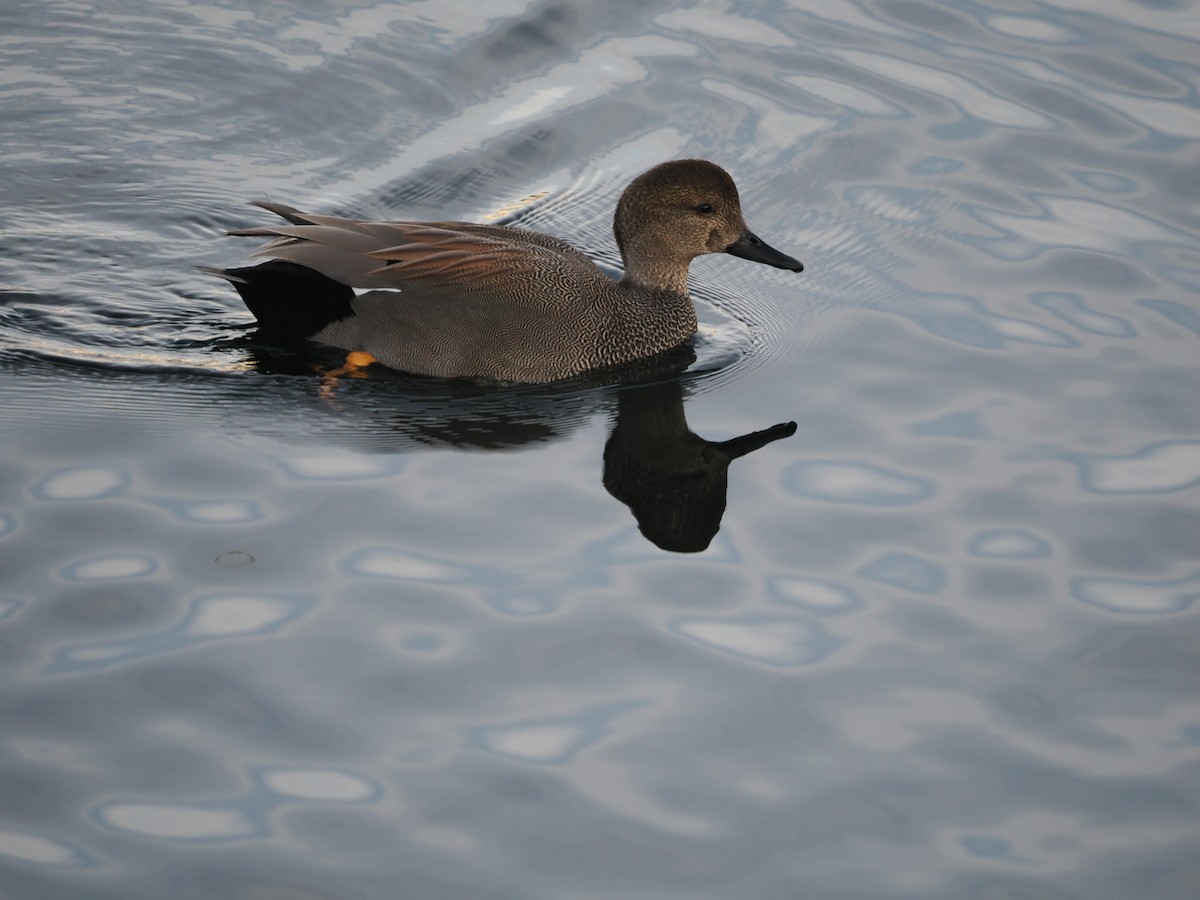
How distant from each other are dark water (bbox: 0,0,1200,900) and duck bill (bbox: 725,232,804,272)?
13.3 inches

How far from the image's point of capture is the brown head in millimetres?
8156

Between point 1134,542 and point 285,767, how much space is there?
337 centimetres

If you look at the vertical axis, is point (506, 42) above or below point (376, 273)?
above

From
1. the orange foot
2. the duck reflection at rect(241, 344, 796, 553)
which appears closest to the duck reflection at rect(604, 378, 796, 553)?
the duck reflection at rect(241, 344, 796, 553)

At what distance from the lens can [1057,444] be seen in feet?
23.2

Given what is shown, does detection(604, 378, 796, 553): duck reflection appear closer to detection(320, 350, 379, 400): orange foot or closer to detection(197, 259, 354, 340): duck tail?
detection(320, 350, 379, 400): orange foot

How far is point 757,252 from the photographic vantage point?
8.30 meters

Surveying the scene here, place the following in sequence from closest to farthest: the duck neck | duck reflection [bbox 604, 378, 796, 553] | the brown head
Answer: duck reflection [bbox 604, 378, 796, 553] < the brown head < the duck neck

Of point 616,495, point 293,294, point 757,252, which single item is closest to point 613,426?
point 616,495

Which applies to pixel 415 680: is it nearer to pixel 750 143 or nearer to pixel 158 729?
pixel 158 729

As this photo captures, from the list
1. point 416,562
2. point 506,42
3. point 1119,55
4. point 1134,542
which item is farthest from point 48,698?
point 1119,55

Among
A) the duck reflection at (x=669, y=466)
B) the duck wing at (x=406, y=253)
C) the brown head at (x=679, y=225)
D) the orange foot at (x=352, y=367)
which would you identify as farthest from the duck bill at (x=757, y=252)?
the orange foot at (x=352, y=367)

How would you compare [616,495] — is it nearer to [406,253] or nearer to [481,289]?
[481,289]

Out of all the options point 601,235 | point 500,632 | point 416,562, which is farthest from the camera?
point 601,235
